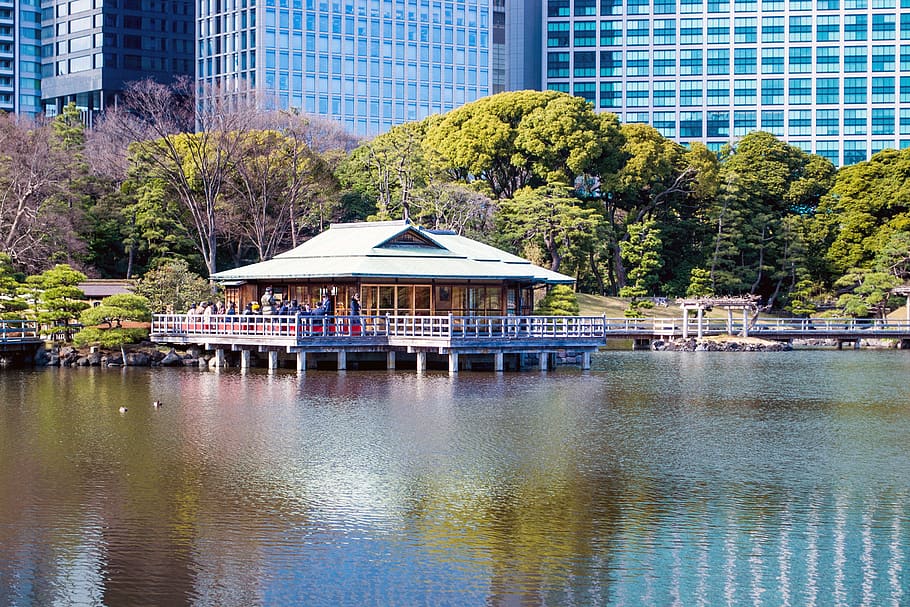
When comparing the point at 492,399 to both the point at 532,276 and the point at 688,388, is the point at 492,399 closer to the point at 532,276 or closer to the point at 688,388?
the point at 688,388

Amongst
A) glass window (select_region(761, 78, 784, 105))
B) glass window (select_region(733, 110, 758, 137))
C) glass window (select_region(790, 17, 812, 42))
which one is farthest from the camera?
glass window (select_region(733, 110, 758, 137))

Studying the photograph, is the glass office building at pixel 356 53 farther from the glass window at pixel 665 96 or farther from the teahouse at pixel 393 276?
the teahouse at pixel 393 276

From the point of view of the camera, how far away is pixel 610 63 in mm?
121062

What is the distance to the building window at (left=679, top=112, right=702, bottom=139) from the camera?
12038 cm

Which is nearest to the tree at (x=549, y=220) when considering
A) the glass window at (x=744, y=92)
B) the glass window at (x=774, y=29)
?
the glass window at (x=744, y=92)

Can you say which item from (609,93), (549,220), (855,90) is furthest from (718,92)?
(549,220)

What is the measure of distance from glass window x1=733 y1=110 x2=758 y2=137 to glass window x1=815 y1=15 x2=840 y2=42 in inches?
376

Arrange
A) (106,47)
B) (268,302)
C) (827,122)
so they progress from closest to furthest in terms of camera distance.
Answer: (268,302) < (827,122) < (106,47)

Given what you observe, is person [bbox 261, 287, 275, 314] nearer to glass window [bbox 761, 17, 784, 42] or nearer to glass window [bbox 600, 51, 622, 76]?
glass window [bbox 600, 51, 622, 76]

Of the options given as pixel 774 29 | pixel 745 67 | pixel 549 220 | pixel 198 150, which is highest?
pixel 774 29

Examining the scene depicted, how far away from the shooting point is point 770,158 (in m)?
79.1

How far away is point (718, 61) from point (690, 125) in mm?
6905

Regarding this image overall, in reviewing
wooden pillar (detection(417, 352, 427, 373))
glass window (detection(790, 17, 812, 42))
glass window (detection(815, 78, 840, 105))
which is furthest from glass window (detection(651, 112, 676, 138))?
wooden pillar (detection(417, 352, 427, 373))

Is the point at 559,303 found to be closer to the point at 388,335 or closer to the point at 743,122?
the point at 388,335
